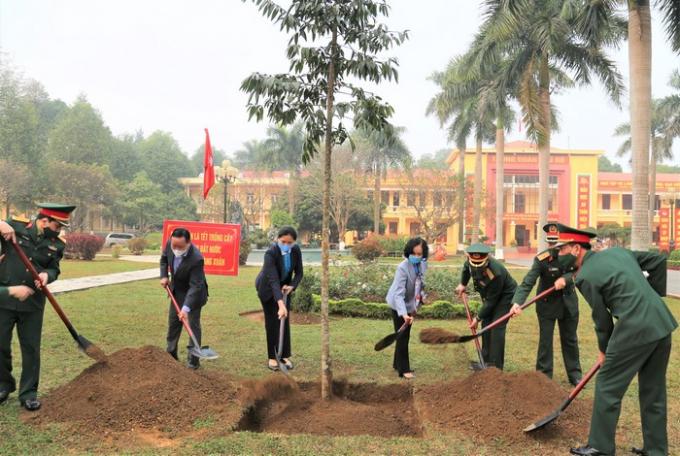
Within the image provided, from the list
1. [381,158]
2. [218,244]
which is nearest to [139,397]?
[218,244]

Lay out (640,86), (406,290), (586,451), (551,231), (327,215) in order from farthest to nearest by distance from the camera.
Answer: (640,86), (551,231), (406,290), (327,215), (586,451)

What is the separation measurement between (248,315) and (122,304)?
285 centimetres

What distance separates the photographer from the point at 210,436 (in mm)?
3848

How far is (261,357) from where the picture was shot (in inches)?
256

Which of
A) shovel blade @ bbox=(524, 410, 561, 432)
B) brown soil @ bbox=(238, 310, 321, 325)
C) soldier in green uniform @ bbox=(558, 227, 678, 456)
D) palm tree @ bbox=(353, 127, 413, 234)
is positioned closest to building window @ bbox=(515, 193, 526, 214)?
palm tree @ bbox=(353, 127, 413, 234)

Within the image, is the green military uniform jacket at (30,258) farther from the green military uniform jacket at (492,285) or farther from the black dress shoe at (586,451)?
the black dress shoe at (586,451)

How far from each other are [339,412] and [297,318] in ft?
16.2

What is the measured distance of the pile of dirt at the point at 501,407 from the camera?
4.02 metres

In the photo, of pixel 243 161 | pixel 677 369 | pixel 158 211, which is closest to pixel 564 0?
pixel 677 369

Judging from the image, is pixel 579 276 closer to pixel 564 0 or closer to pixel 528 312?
pixel 528 312

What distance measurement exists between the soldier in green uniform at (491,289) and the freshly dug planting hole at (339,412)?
1.18 metres

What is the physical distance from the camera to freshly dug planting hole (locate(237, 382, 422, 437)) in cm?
432

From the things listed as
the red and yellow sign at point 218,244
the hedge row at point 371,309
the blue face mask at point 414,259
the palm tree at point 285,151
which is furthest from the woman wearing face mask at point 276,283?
the palm tree at point 285,151

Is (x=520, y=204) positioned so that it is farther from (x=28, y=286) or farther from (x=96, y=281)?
(x=28, y=286)
